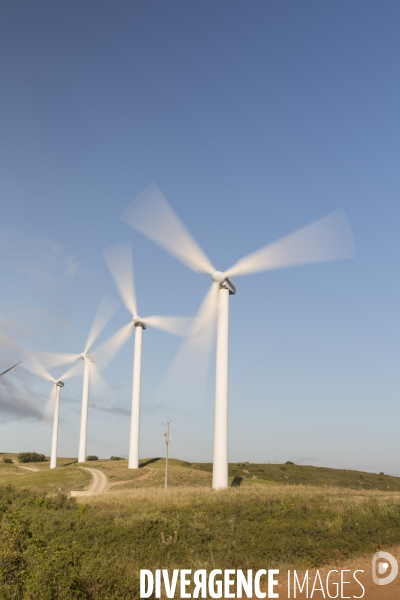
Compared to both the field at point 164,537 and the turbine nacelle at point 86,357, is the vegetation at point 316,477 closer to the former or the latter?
the turbine nacelle at point 86,357

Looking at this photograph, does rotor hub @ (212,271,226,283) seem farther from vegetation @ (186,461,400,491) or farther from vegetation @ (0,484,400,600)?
vegetation @ (186,461,400,491)

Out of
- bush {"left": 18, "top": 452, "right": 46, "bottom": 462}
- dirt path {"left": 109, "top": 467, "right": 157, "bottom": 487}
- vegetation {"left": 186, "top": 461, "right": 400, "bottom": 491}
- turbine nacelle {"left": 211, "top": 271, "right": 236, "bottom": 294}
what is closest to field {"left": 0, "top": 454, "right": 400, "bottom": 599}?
turbine nacelle {"left": 211, "top": 271, "right": 236, "bottom": 294}

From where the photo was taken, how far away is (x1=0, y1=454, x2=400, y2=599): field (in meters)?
16.9

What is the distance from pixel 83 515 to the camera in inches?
1258

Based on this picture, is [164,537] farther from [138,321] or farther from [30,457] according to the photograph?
[30,457]

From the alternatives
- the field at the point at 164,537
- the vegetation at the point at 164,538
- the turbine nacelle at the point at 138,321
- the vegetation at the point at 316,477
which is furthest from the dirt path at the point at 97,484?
the vegetation at the point at 164,538

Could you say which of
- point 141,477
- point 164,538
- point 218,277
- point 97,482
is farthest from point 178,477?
point 164,538

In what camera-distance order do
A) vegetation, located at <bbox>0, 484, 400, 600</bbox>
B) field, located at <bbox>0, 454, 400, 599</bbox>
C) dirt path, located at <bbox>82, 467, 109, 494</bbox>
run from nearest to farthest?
1. vegetation, located at <bbox>0, 484, 400, 600</bbox>
2. field, located at <bbox>0, 454, 400, 599</bbox>
3. dirt path, located at <bbox>82, 467, 109, 494</bbox>

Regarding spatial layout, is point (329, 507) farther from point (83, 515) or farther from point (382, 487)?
point (382, 487)

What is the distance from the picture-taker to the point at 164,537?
2723cm

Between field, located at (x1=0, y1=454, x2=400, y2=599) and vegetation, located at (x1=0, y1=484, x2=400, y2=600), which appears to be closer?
vegetation, located at (x1=0, y1=484, x2=400, y2=600)

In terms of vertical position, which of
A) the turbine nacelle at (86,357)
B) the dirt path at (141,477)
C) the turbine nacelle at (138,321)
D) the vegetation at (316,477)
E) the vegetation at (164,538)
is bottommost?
the vegetation at (316,477)

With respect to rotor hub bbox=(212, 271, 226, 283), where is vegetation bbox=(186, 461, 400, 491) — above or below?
below

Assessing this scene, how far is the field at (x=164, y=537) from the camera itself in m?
16.9
